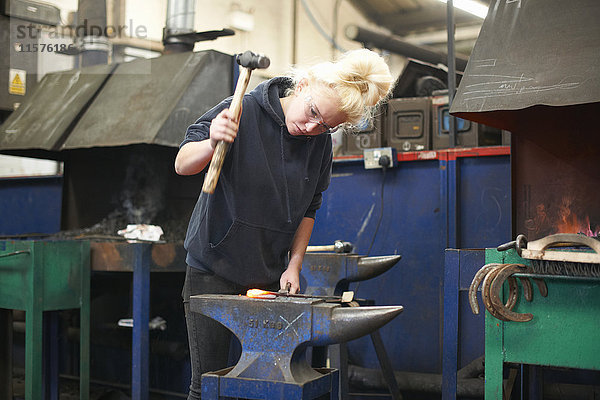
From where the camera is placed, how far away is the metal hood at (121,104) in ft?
10.5

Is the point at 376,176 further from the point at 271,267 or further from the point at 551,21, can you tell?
the point at 271,267

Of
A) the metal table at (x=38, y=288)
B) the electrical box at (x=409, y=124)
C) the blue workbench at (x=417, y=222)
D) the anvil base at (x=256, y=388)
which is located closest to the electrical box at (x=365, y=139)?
the electrical box at (x=409, y=124)

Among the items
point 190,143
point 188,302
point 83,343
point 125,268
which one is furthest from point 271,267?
point 83,343

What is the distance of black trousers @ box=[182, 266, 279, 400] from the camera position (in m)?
1.79

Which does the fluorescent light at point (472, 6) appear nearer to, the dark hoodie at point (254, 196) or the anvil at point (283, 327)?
the dark hoodie at point (254, 196)

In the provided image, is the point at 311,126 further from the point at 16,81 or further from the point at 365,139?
the point at 16,81

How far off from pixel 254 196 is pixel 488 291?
69cm

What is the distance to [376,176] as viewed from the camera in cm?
349

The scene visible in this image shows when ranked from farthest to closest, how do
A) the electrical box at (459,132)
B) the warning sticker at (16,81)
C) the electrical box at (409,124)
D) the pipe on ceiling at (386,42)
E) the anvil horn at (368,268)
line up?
the pipe on ceiling at (386,42), the warning sticker at (16,81), the electrical box at (409,124), the electrical box at (459,132), the anvil horn at (368,268)

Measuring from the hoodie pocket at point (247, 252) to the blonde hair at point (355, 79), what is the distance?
385 millimetres

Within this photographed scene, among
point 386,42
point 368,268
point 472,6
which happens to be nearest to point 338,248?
point 368,268

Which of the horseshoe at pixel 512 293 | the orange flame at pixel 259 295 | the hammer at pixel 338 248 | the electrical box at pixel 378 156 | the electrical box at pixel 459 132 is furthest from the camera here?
the electrical box at pixel 459 132

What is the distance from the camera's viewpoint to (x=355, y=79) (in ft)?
5.51

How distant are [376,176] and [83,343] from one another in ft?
5.45
